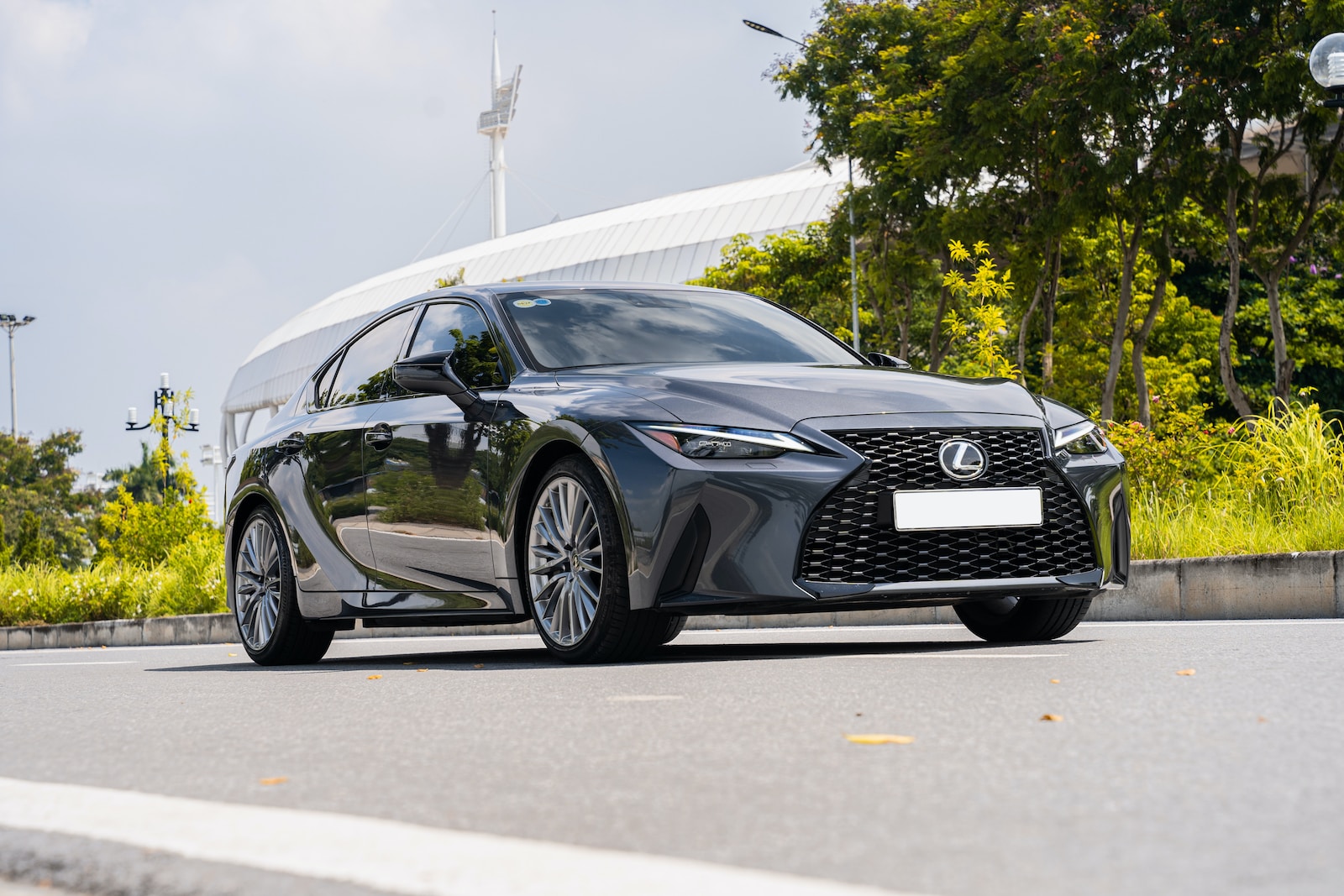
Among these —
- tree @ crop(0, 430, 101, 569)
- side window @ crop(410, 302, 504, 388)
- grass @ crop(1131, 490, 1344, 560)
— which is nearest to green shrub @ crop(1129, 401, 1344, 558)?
grass @ crop(1131, 490, 1344, 560)

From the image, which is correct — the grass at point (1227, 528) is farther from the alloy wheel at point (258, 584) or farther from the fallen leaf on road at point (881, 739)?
the fallen leaf on road at point (881, 739)

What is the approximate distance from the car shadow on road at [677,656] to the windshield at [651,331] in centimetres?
126

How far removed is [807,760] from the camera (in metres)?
3.80

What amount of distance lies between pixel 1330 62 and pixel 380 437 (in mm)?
9715

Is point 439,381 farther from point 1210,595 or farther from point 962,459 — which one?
point 1210,595

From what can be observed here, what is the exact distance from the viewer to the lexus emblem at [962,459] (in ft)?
20.7

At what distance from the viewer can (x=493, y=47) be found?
109 m

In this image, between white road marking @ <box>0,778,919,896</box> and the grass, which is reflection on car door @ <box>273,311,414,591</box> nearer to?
white road marking @ <box>0,778,919,896</box>

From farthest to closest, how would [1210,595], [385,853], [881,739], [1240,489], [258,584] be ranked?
[1240,489], [1210,595], [258,584], [881,739], [385,853]

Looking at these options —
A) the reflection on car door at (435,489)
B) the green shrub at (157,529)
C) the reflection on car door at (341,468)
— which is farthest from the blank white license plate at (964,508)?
the green shrub at (157,529)

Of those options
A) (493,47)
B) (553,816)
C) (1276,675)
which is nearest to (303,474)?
(1276,675)

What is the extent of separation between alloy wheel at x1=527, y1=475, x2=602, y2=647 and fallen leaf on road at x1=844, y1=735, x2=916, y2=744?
2.40 meters

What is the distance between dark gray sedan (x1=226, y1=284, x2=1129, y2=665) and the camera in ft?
20.2

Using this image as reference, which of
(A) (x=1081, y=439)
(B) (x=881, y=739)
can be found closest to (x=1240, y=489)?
(A) (x=1081, y=439)
